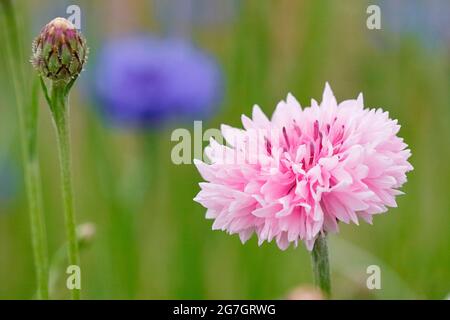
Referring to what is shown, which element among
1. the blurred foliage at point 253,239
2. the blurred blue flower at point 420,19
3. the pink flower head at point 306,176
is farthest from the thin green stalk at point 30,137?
the blurred blue flower at point 420,19

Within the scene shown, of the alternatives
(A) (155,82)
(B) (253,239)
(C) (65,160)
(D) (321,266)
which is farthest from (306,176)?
(A) (155,82)

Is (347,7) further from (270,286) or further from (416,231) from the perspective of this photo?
(270,286)

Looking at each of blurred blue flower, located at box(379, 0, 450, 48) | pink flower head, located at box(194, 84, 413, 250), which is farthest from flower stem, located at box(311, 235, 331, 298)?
blurred blue flower, located at box(379, 0, 450, 48)

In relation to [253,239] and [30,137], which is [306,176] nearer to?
[30,137]

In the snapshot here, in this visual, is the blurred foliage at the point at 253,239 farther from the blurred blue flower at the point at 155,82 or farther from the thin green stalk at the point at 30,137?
the thin green stalk at the point at 30,137

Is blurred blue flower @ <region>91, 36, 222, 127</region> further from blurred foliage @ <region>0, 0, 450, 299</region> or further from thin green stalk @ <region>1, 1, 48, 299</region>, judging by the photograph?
thin green stalk @ <region>1, 1, 48, 299</region>

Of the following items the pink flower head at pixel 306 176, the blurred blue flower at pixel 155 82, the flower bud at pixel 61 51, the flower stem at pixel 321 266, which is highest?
the blurred blue flower at pixel 155 82
